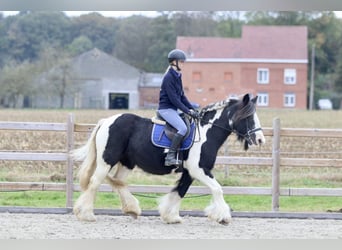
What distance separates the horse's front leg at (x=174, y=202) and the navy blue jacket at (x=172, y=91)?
840 millimetres

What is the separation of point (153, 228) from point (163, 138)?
1124mm

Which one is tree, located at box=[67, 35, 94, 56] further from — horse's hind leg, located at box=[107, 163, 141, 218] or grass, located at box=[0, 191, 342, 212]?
horse's hind leg, located at box=[107, 163, 141, 218]

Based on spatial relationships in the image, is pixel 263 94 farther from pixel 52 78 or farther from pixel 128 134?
pixel 128 134

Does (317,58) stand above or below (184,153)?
above

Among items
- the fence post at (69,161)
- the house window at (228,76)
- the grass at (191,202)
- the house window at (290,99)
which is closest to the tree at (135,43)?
the house window at (228,76)

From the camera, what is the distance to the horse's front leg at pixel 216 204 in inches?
333

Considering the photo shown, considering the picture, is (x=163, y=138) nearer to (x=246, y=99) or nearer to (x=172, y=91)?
(x=172, y=91)

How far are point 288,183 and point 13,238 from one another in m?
6.45

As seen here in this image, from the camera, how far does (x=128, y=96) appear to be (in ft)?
168

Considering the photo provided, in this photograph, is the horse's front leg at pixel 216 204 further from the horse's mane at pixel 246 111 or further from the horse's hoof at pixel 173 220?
the horse's mane at pixel 246 111

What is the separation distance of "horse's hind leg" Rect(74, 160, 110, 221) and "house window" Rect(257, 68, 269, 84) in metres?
53.6

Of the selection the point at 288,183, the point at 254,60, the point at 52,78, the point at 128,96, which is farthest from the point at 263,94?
the point at 288,183

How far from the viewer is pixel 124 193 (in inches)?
353

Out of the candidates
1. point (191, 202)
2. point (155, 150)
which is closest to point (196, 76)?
point (191, 202)
